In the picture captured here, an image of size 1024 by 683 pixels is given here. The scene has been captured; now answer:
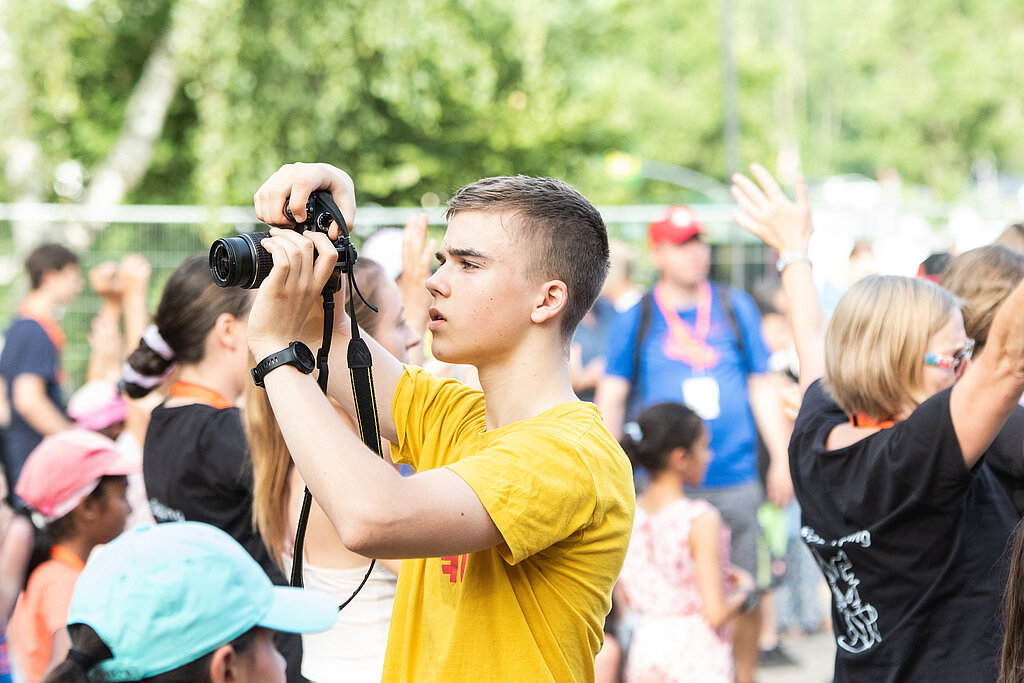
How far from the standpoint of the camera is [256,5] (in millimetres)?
10930

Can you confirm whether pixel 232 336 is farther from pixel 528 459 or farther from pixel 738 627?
pixel 738 627

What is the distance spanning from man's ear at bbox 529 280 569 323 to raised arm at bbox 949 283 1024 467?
2.92 ft

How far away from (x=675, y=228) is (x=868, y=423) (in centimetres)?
329

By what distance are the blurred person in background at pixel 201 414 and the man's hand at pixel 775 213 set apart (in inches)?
63.5

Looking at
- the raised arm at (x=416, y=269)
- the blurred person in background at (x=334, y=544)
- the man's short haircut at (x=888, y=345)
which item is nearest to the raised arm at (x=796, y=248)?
the man's short haircut at (x=888, y=345)

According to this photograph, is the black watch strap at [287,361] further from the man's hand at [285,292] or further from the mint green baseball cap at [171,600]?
the mint green baseball cap at [171,600]

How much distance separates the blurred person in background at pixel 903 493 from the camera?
2.48m

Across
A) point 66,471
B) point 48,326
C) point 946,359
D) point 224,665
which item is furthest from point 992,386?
point 48,326

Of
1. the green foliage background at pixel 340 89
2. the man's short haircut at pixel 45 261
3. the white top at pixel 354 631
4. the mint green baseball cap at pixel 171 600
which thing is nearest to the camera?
the mint green baseball cap at pixel 171 600

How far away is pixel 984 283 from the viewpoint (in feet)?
10.3

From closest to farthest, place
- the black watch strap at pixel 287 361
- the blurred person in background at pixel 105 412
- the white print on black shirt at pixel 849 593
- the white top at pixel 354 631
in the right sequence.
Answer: the black watch strap at pixel 287 361 < the white print on black shirt at pixel 849 593 < the white top at pixel 354 631 < the blurred person in background at pixel 105 412

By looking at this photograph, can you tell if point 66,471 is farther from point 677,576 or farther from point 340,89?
point 340,89

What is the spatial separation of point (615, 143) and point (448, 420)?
19620 mm

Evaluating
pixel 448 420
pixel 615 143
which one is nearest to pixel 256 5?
pixel 448 420
